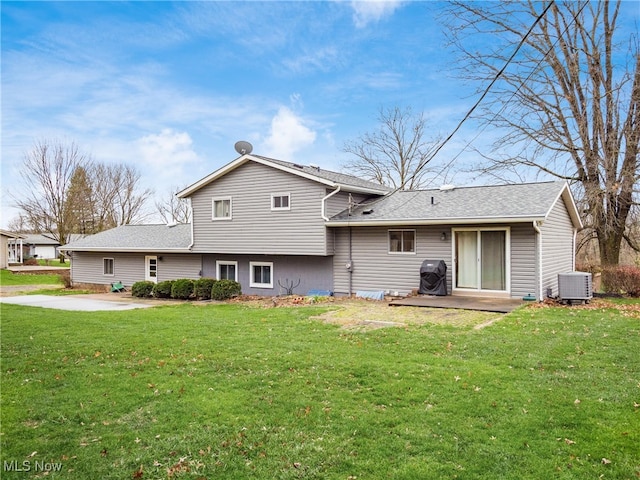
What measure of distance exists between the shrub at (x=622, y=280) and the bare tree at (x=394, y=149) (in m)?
15.1

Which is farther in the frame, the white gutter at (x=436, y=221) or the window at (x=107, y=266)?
the window at (x=107, y=266)

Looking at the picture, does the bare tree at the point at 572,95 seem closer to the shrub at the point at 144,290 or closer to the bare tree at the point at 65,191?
the shrub at the point at 144,290

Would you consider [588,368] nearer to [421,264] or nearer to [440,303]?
[440,303]

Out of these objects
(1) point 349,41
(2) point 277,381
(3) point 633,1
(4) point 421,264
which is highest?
(3) point 633,1

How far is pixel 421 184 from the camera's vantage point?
29.6m

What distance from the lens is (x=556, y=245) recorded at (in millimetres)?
13922

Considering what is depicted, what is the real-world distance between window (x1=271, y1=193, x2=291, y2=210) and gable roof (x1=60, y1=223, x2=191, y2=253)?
4622 millimetres

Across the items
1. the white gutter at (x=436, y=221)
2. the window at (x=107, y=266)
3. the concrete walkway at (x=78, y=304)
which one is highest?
the white gutter at (x=436, y=221)

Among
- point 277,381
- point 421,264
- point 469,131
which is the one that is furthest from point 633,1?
point 277,381

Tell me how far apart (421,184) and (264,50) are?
1747cm

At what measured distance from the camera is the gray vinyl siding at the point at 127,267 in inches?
741

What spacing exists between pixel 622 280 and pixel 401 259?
22.9ft

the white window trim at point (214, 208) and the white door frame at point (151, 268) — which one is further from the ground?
the white window trim at point (214, 208)

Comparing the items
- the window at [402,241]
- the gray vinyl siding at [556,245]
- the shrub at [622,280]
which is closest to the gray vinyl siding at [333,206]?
the window at [402,241]
